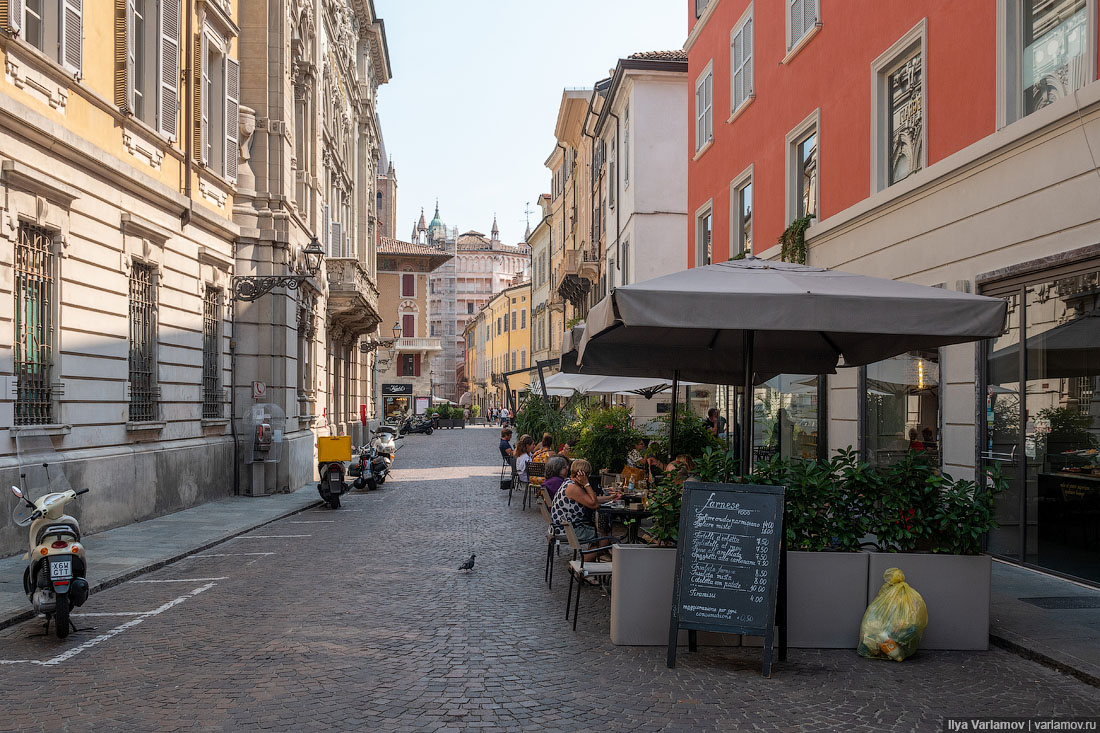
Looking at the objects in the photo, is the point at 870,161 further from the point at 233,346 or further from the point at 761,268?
the point at 233,346

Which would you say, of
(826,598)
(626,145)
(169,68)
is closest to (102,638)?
(826,598)

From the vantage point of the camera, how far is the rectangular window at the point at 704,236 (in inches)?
830

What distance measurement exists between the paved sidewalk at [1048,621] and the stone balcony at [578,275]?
32.2 meters

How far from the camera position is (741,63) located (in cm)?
1873

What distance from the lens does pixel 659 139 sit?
30.5 meters

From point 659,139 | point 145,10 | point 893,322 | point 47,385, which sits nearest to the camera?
point 893,322

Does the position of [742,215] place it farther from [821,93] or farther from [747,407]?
[747,407]

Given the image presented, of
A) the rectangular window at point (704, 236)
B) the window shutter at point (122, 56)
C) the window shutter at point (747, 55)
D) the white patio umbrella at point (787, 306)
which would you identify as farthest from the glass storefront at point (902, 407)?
the window shutter at point (122, 56)

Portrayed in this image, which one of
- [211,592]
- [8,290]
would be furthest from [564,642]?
[8,290]

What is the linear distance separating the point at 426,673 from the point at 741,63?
50.8 ft

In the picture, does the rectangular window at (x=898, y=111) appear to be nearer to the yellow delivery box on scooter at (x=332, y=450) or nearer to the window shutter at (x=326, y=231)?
the yellow delivery box on scooter at (x=332, y=450)

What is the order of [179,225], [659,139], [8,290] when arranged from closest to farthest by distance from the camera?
1. [8,290]
2. [179,225]
3. [659,139]

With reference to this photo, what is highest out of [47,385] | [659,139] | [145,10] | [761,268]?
[659,139]

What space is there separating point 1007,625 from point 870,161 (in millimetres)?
7622
